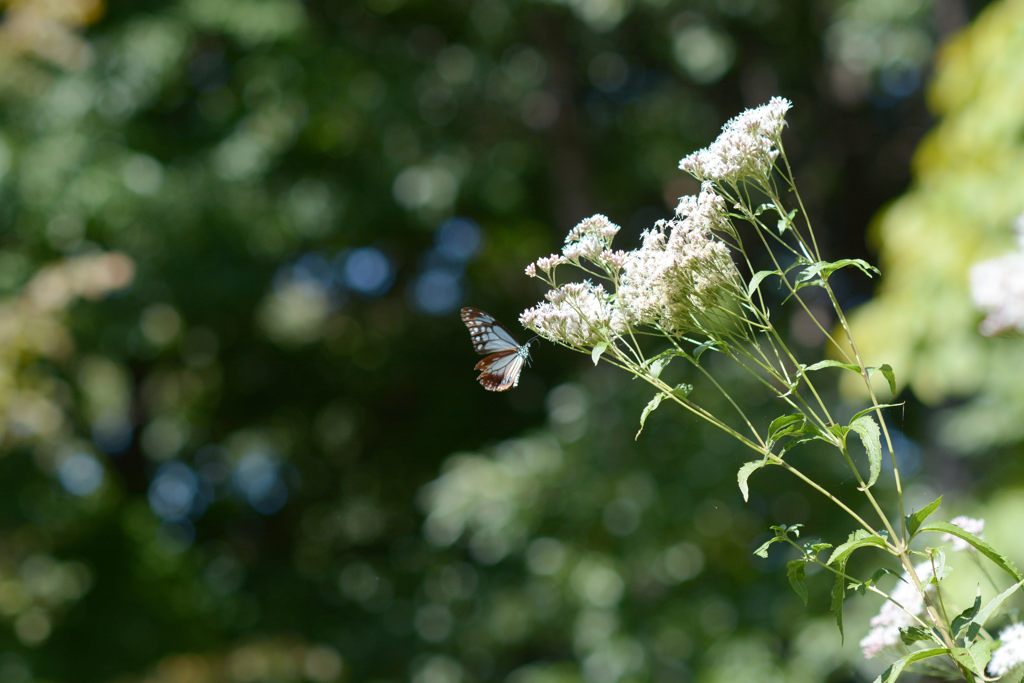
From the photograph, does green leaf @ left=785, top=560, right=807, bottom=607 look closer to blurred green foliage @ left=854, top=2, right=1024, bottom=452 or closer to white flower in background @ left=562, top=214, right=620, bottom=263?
white flower in background @ left=562, top=214, right=620, bottom=263

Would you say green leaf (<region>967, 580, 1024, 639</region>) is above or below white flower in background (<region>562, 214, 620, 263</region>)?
below

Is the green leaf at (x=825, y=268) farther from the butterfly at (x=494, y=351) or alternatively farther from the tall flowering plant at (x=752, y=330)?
the butterfly at (x=494, y=351)

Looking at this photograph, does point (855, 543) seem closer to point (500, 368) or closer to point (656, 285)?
point (656, 285)

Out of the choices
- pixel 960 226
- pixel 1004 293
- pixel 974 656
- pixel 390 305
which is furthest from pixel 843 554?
pixel 390 305

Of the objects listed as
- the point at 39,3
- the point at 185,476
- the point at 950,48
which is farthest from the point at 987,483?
the point at 185,476

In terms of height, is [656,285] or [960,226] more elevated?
[960,226]

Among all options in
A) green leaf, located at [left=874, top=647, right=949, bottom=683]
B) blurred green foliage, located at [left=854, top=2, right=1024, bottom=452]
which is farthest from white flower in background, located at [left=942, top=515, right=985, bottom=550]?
blurred green foliage, located at [left=854, top=2, right=1024, bottom=452]

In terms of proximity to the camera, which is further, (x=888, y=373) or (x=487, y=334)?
(x=487, y=334)
